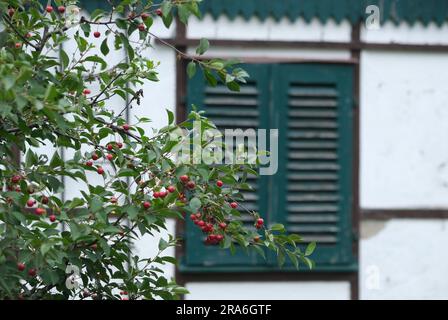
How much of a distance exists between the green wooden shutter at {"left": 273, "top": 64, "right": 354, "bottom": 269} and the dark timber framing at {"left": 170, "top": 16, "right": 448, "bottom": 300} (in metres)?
0.06

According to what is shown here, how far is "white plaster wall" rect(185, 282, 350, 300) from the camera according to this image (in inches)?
322

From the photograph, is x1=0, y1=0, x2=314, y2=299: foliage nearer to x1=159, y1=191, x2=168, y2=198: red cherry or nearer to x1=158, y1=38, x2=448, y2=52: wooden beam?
x1=159, y1=191, x2=168, y2=198: red cherry

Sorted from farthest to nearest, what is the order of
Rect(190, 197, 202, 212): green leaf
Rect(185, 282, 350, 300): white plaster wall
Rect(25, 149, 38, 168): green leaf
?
Rect(185, 282, 350, 300): white plaster wall, Rect(25, 149, 38, 168): green leaf, Rect(190, 197, 202, 212): green leaf

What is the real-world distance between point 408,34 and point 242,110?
133cm

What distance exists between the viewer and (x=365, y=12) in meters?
8.43

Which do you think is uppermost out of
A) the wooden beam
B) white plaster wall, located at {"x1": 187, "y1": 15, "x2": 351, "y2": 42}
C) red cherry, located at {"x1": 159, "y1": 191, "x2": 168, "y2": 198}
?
white plaster wall, located at {"x1": 187, "y1": 15, "x2": 351, "y2": 42}

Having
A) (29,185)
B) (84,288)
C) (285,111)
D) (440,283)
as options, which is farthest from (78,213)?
(440,283)

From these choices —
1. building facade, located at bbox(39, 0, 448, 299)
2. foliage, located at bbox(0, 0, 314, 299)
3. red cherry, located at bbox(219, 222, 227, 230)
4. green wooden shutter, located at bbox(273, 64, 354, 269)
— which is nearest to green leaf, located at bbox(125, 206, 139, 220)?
foliage, located at bbox(0, 0, 314, 299)

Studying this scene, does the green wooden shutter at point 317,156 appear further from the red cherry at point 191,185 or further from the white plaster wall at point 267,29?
the red cherry at point 191,185

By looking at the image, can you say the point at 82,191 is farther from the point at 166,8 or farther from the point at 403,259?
the point at 403,259

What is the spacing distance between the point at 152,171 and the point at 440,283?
476 cm

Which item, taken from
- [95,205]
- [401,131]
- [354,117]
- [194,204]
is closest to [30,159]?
[95,205]

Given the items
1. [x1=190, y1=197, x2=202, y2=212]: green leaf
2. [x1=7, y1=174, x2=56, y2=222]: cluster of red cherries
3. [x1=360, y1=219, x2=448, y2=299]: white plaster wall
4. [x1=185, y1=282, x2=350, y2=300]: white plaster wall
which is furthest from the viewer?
[x1=360, y1=219, x2=448, y2=299]: white plaster wall

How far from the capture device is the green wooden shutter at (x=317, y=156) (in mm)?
8336
